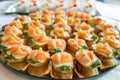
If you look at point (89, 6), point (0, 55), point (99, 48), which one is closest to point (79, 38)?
point (99, 48)

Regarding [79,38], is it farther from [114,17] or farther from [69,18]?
[114,17]

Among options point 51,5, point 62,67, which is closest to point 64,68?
point 62,67

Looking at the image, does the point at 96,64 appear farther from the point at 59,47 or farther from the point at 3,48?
the point at 3,48

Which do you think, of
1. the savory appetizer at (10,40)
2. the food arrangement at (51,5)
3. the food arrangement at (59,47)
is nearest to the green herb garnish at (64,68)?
the food arrangement at (59,47)

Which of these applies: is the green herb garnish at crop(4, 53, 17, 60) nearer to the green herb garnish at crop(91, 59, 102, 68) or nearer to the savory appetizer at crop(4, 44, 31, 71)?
the savory appetizer at crop(4, 44, 31, 71)

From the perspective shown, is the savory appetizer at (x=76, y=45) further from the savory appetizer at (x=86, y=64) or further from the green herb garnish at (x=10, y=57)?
the green herb garnish at (x=10, y=57)
